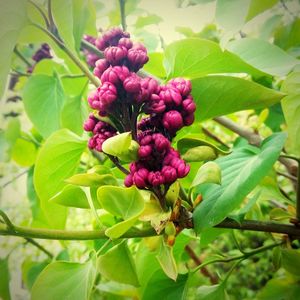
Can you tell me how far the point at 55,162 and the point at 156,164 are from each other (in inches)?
5.7

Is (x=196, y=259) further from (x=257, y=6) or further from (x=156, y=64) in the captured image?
(x=257, y=6)

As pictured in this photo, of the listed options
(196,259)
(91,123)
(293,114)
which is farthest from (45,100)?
(196,259)

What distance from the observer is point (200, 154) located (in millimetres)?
314

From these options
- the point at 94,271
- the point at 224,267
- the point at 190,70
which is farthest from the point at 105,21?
the point at 224,267

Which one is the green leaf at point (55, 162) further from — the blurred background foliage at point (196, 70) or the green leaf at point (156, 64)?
the green leaf at point (156, 64)

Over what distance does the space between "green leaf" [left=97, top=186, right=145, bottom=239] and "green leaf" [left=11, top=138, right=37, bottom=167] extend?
1.88 feet

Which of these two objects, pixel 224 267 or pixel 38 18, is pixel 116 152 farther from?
pixel 224 267

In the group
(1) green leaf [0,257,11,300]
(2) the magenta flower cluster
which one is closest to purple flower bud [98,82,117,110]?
(2) the magenta flower cluster

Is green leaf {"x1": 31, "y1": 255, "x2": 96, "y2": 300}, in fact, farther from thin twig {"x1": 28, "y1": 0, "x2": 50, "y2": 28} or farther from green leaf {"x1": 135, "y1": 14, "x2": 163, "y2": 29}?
green leaf {"x1": 135, "y1": 14, "x2": 163, "y2": 29}

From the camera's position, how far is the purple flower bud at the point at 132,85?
11.0 inches

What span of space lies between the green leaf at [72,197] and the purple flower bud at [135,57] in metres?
0.13

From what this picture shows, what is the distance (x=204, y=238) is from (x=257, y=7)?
11.4 inches

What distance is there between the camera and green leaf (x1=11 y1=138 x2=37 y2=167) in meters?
0.82

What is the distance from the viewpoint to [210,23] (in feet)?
2.90
